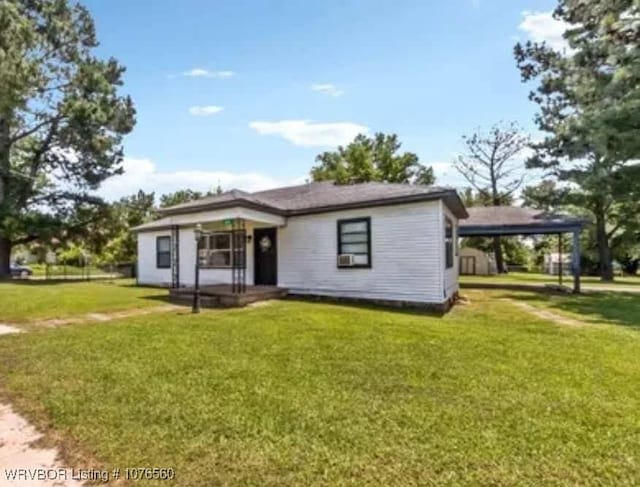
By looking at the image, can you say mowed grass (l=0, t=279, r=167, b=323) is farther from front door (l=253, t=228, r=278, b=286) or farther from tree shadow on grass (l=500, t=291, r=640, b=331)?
tree shadow on grass (l=500, t=291, r=640, b=331)

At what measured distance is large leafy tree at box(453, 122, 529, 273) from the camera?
33.3 metres

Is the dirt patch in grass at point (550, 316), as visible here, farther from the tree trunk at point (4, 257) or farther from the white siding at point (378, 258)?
the tree trunk at point (4, 257)

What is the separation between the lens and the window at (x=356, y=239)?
38.9 feet

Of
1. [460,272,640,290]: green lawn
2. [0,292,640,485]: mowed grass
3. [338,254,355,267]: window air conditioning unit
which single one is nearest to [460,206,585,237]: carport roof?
[460,272,640,290]: green lawn

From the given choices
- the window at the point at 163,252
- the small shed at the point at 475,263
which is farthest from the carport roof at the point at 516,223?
the window at the point at 163,252

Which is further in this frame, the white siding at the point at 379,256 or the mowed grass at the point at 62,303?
the white siding at the point at 379,256

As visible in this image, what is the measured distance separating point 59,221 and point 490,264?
25973mm

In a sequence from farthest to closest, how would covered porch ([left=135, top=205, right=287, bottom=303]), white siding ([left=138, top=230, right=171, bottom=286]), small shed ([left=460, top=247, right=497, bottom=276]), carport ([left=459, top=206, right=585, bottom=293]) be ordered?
small shed ([left=460, top=247, right=497, bottom=276]), white siding ([left=138, top=230, right=171, bottom=286]), carport ([left=459, top=206, right=585, bottom=293]), covered porch ([left=135, top=205, right=287, bottom=303])

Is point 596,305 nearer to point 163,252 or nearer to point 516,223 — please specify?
point 516,223

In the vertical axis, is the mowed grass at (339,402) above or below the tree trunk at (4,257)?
below

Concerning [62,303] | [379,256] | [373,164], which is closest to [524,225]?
[379,256]

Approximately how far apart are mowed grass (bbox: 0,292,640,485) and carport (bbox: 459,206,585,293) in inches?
362

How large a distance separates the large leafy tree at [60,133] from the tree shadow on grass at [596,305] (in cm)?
2019

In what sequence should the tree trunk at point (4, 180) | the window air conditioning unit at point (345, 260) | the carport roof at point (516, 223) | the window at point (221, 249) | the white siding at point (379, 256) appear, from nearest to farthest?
the white siding at point (379, 256) < the window air conditioning unit at point (345, 260) < the window at point (221, 249) < the carport roof at point (516, 223) < the tree trunk at point (4, 180)
